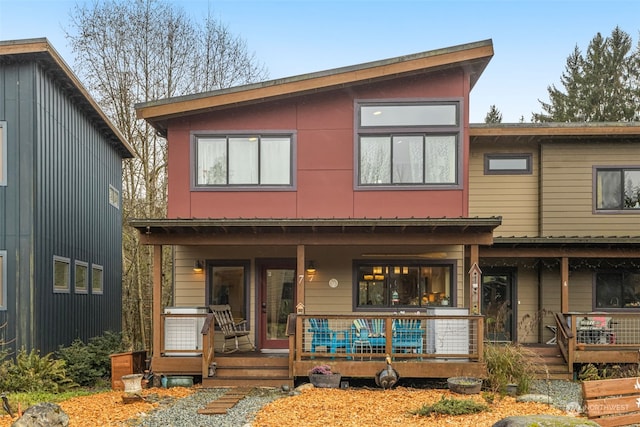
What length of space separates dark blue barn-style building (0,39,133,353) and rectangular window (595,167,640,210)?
1165cm

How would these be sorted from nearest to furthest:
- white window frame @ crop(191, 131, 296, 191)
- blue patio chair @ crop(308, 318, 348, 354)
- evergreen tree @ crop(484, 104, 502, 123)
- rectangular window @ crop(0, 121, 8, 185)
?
blue patio chair @ crop(308, 318, 348, 354) → rectangular window @ crop(0, 121, 8, 185) → white window frame @ crop(191, 131, 296, 191) → evergreen tree @ crop(484, 104, 502, 123)

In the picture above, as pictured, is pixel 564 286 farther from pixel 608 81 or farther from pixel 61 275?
pixel 608 81

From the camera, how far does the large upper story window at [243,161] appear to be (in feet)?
37.6

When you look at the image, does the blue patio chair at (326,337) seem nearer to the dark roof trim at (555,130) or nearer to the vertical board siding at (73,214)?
the vertical board siding at (73,214)

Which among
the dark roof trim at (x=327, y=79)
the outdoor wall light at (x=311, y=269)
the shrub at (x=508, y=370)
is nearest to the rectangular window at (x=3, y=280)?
the dark roof trim at (x=327, y=79)

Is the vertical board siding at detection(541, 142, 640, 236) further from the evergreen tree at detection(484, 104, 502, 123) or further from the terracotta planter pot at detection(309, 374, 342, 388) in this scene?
the evergreen tree at detection(484, 104, 502, 123)

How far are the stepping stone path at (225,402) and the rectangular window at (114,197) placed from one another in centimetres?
914

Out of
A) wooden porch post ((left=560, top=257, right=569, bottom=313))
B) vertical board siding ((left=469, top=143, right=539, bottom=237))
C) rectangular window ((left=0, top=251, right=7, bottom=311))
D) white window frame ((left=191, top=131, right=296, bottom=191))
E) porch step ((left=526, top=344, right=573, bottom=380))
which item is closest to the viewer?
rectangular window ((left=0, top=251, right=7, bottom=311))

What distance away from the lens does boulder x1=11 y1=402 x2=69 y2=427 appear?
650 cm

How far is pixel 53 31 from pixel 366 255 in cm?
1604

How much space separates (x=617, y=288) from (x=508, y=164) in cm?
371

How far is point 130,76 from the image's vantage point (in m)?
20.7

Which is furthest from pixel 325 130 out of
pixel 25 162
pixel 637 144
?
pixel 637 144

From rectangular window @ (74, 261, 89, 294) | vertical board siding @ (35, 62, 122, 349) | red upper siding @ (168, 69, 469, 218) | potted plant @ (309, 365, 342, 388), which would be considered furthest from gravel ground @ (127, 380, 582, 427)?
rectangular window @ (74, 261, 89, 294)
